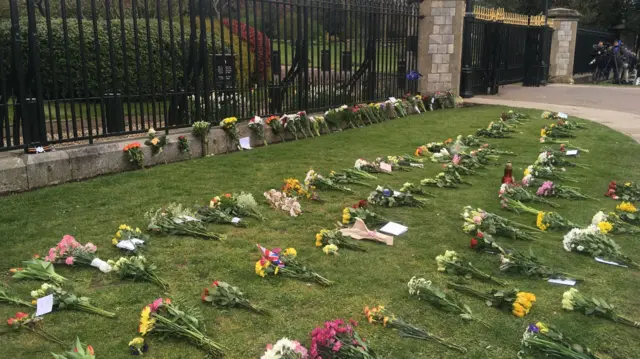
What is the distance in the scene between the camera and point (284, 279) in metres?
3.83

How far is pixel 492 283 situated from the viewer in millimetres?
3758

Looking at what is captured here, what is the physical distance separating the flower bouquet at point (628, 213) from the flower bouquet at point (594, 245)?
91 cm

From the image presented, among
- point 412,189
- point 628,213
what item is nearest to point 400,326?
point 412,189

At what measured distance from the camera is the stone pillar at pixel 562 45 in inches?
963

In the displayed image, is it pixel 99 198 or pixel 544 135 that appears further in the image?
pixel 544 135

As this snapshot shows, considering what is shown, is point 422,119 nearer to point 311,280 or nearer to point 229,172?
point 229,172

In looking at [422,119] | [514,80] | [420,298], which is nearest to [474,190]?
[420,298]

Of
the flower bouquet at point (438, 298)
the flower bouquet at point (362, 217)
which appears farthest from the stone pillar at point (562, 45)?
the flower bouquet at point (438, 298)

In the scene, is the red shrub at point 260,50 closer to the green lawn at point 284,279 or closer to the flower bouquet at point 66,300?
the green lawn at point 284,279

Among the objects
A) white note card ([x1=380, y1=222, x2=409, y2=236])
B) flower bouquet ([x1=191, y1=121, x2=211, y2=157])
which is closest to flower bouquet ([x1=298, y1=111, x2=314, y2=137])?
flower bouquet ([x1=191, y1=121, x2=211, y2=157])

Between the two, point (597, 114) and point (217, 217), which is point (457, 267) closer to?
point (217, 217)

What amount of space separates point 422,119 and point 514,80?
11341 mm

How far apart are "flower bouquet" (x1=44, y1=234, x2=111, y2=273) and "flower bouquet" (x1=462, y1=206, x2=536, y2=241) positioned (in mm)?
2964

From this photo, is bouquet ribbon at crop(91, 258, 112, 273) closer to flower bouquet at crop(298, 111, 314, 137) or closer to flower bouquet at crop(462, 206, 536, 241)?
flower bouquet at crop(462, 206, 536, 241)
